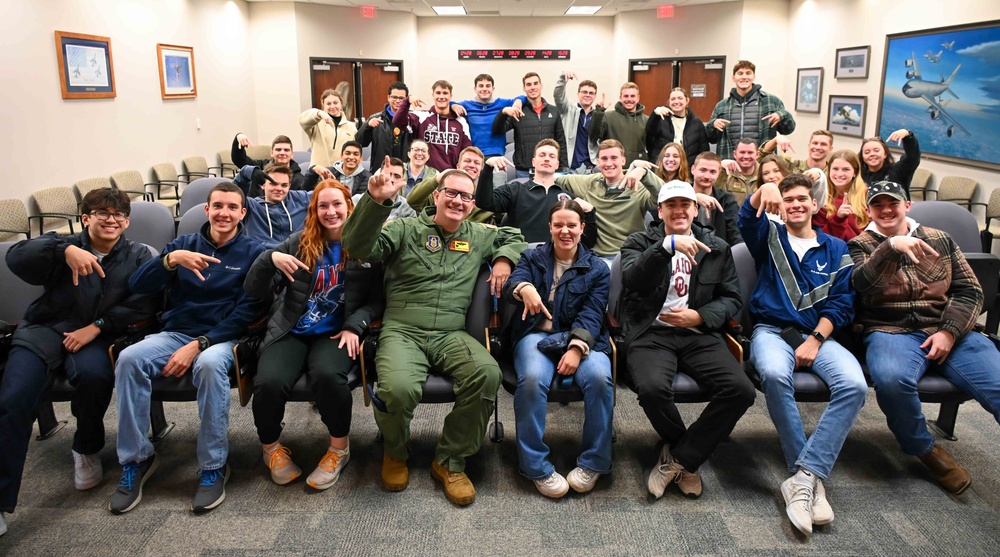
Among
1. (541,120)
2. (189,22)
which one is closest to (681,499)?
(541,120)

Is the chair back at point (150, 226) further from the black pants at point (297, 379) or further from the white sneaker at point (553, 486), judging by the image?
the white sneaker at point (553, 486)

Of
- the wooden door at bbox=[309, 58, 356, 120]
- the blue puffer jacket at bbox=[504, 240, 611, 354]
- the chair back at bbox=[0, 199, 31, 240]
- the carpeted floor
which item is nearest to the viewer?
the carpeted floor

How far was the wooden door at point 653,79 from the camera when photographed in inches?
455

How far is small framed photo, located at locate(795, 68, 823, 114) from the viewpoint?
928 centimetres

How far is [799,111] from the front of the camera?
32.7 feet

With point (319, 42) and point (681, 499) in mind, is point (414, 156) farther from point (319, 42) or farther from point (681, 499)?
point (319, 42)

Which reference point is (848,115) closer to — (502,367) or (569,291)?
(569,291)

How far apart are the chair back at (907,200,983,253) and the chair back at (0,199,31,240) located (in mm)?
6288

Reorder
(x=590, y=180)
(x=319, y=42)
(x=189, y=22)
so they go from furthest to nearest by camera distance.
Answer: (x=319, y=42), (x=189, y=22), (x=590, y=180)

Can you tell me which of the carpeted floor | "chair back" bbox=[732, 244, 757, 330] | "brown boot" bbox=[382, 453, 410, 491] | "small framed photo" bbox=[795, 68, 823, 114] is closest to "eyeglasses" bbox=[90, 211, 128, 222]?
the carpeted floor

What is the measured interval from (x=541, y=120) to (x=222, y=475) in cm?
386

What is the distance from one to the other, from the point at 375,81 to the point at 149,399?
9.85m

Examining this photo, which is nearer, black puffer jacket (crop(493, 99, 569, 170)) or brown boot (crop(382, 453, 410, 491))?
brown boot (crop(382, 453, 410, 491))

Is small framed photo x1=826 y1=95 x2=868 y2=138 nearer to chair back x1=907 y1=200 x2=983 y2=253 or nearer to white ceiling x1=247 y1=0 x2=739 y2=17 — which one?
white ceiling x1=247 y1=0 x2=739 y2=17
